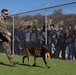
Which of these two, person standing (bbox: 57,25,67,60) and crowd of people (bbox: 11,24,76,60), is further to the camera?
person standing (bbox: 57,25,67,60)

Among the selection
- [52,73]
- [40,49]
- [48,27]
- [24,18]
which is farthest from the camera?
[24,18]

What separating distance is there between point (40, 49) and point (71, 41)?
354cm

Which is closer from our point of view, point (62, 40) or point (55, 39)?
→ point (62, 40)

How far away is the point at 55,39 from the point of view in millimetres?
15086

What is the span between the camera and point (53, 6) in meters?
15.1

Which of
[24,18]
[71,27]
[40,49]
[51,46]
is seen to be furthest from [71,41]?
[24,18]

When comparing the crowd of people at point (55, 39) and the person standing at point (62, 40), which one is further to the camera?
the person standing at point (62, 40)

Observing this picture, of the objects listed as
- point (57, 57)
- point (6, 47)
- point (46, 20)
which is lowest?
point (57, 57)

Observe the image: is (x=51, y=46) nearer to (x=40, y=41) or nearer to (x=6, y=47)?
(x=40, y=41)

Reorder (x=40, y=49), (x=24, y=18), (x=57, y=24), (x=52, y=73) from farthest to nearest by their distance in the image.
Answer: (x=24, y=18)
(x=57, y=24)
(x=40, y=49)
(x=52, y=73)

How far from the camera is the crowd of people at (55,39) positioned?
1386 centimetres

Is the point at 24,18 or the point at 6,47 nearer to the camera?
the point at 6,47

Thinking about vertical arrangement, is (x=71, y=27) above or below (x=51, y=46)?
above

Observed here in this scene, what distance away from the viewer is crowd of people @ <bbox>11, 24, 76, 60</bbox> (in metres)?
13.9
